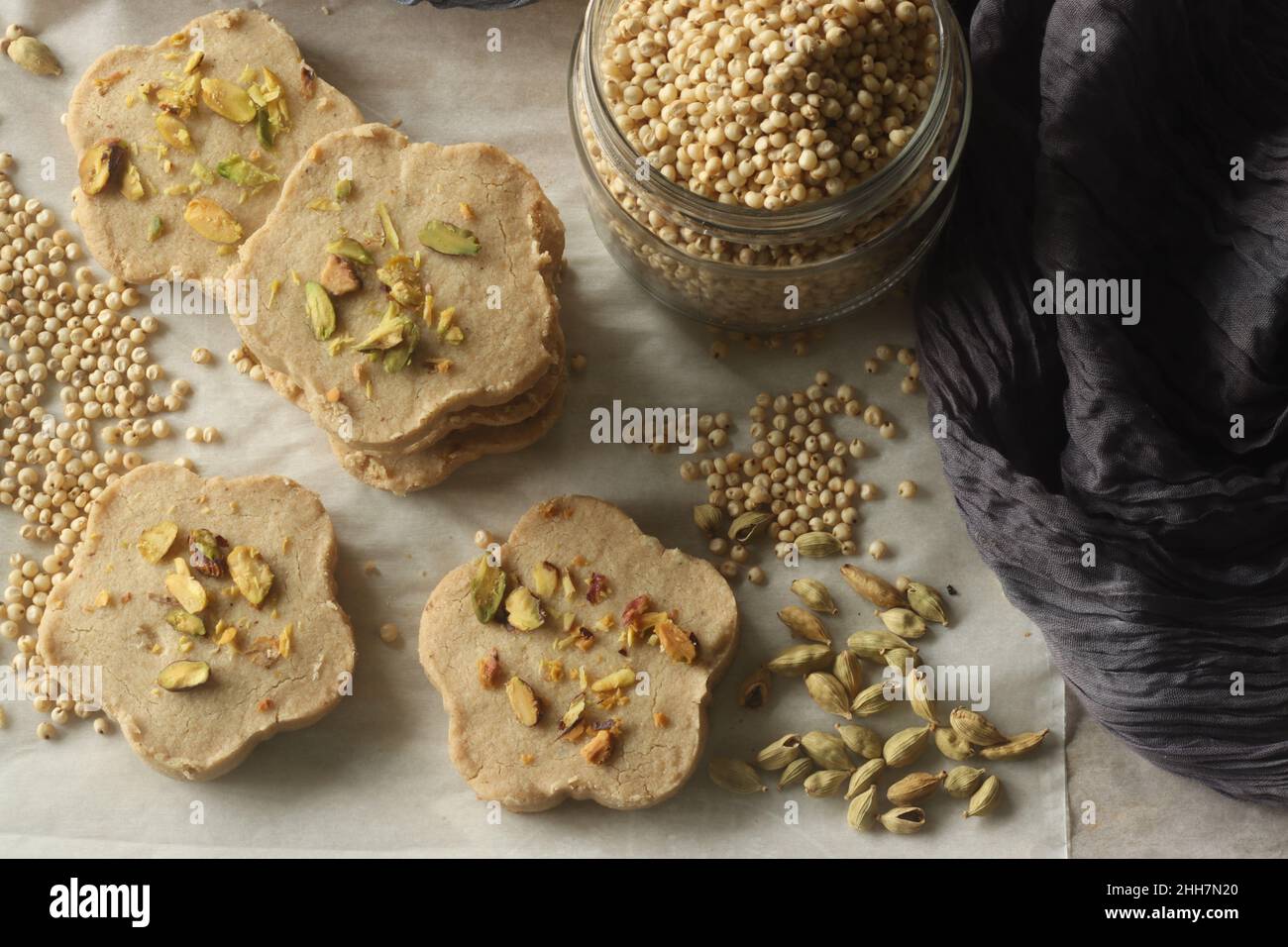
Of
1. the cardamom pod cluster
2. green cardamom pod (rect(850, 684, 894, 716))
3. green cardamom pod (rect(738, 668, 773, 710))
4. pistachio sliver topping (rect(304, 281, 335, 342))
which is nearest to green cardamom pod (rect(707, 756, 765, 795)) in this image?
the cardamom pod cluster

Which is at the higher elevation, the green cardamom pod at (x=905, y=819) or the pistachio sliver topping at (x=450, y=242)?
the pistachio sliver topping at (x=450, y=242)

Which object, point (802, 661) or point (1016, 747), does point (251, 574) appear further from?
point (1016, 747)

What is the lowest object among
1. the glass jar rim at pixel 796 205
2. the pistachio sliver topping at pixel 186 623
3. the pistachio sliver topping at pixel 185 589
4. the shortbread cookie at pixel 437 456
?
the pistachio sliver topping at pixel 186 623

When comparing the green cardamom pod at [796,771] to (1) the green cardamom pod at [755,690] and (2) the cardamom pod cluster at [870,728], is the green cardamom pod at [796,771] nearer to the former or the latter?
(2) the cardamom pod cluster at [870,728]

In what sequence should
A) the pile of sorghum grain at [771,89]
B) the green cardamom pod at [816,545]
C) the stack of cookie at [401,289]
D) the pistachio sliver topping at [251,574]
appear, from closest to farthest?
the pile of sorghum grain at [771,89]
the stack of cookie at [401,289]
the pistachio sliver topping at [251,574]
the green cardamom pod at [816,545]

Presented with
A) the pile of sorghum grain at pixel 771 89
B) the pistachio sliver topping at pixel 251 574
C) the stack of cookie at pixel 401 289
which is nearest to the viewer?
the pile of sorghum grain at pixel 771 89

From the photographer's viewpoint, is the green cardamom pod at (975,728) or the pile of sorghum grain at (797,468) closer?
the green cardamom pod at (975,728)

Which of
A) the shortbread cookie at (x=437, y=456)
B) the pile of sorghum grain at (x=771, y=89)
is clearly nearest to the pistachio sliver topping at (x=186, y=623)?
the shortbread cookie at (x=437, y=456)
